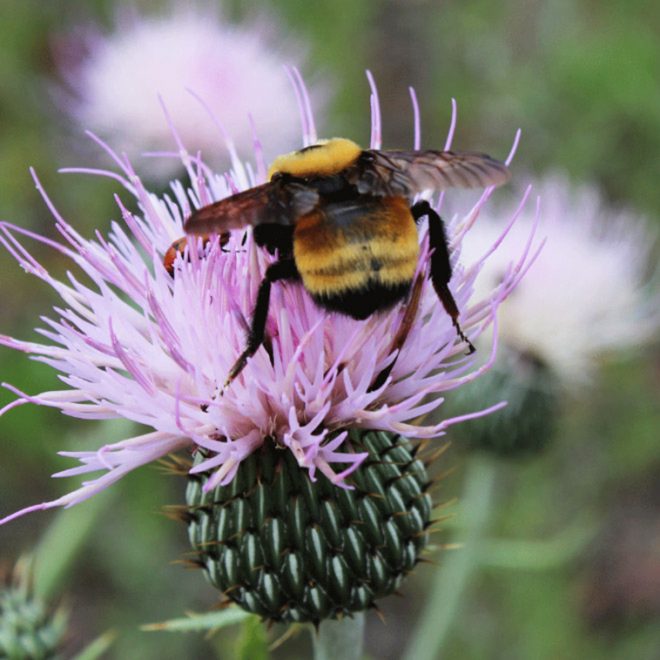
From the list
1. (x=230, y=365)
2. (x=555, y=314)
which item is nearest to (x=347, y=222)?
(x=230, y=365)

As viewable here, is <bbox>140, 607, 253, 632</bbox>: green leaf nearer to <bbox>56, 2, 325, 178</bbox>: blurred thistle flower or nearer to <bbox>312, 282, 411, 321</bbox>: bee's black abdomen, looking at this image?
<bbox>312, 282, 411, 321</bbox>: bee's black abdomen

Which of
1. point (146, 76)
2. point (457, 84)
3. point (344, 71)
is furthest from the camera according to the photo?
point (457, 84)

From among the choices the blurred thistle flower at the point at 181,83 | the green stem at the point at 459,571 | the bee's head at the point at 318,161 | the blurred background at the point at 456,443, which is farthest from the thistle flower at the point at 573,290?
the bee's head at the point at 318,161

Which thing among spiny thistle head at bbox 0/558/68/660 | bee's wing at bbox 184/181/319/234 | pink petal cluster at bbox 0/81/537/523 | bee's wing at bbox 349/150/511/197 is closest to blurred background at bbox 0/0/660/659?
spiny thistle head at bbox 0/558/68/660

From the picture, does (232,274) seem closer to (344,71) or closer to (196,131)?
(196,131)

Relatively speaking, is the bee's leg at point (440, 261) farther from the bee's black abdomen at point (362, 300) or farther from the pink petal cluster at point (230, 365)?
the bee's black abdomen at point (362, 300)

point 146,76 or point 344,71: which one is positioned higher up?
point 146,76

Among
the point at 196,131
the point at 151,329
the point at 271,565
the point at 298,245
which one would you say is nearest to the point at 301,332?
the point at 298,245
